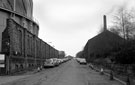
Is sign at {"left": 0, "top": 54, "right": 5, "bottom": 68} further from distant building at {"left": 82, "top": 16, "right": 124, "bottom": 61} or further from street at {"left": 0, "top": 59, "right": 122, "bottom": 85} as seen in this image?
distant building at {"left": 82, "top": 16, "right": 124, "bottom": 61}

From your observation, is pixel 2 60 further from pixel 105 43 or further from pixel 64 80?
pixel 105 43

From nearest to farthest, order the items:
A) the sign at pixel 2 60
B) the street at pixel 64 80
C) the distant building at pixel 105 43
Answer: the street at pixel 64 80, the sign at pixel 2 60, the distant building at pixel 105 43

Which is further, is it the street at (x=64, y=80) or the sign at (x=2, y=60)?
the sign at (x=2, y=60)

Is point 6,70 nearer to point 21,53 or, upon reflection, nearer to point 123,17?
point 21,53

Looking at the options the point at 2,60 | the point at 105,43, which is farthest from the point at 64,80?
the point at 105,43

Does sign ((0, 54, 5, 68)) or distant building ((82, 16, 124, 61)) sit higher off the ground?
distant building ((82, 16, 124, 61))

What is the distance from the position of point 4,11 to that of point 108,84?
35.6 m

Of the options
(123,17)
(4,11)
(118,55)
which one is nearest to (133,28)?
(123,17)

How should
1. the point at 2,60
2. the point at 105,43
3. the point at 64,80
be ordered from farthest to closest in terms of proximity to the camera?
1. the point at 105,43
2. the point at 2,60
3. the point at 64,80

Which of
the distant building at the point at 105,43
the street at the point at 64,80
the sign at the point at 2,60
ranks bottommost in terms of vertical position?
the street at the point at 64,80

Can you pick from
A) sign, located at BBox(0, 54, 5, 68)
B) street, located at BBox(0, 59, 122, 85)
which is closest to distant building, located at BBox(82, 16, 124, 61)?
street, located at BBox(0, 59, 122, 85)

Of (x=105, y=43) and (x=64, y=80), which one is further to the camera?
(x=105, y=43)

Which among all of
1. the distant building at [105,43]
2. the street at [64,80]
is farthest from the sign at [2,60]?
the distant building at [105,43]

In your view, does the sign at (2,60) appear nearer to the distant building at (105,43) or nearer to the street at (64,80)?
the street at (64,80)
